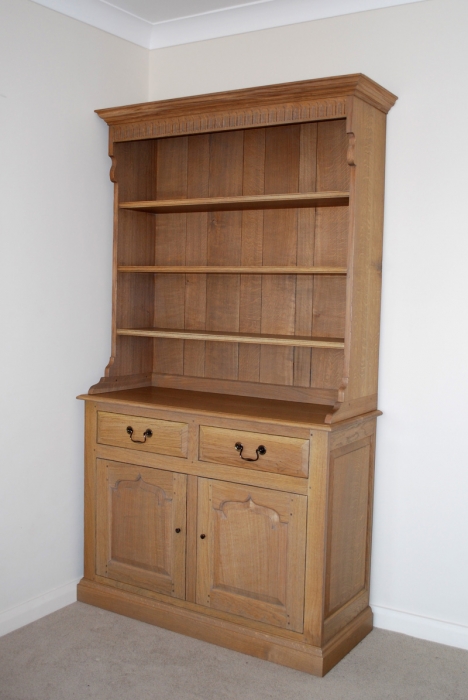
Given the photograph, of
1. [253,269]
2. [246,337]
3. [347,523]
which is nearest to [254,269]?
[253,269]

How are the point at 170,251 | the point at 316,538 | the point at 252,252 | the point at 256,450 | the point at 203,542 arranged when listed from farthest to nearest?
the point at 170,251, the point at 252,252, the point at 203,542, the point at 256,450, the point at 316,538

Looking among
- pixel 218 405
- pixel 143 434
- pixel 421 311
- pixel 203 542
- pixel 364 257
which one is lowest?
pixel 203 542

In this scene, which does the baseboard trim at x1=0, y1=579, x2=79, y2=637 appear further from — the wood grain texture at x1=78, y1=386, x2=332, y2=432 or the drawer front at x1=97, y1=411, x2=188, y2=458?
the wood grain texture at x1=78, y1=386, x2=332, y2=432

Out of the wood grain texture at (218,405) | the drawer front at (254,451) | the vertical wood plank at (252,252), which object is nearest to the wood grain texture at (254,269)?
the vertical wood plank at (252,252)

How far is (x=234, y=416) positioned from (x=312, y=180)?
110 centimetres

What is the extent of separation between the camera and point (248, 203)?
2992 millimetres

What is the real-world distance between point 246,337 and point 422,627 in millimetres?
1408

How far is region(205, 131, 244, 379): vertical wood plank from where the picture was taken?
3.28m

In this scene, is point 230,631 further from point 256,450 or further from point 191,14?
point 191,14

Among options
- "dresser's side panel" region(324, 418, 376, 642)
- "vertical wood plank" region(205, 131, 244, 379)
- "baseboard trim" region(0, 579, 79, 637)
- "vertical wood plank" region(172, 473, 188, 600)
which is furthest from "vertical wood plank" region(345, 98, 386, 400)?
"baseboard trim" region(0, 579, 79, 637)

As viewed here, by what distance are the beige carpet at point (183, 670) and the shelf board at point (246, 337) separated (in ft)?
4.04

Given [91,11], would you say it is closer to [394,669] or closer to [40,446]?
[40,446]

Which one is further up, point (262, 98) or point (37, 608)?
point (262, 98)

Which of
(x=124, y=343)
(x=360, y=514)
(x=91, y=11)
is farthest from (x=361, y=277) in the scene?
(x=91, y=11)
